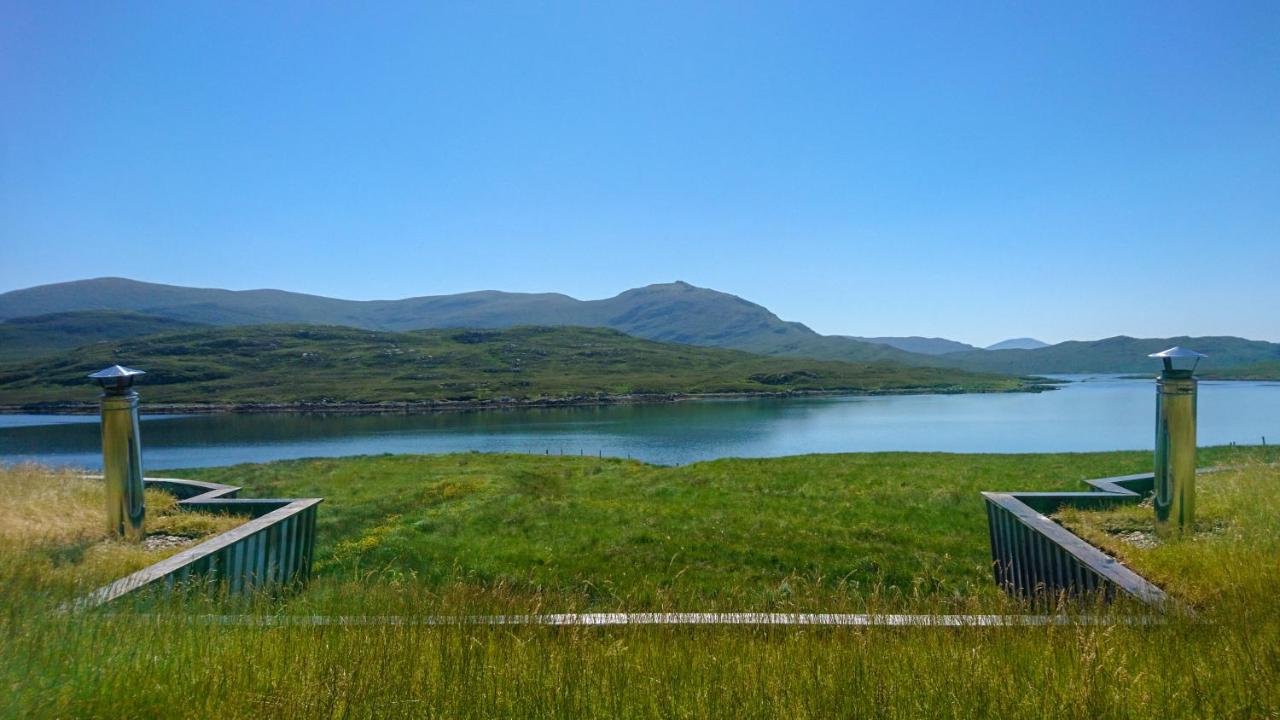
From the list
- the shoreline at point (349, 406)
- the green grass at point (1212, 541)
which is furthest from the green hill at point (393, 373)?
the green grass at point (1212, 541)

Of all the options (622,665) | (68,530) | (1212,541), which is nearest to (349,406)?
(68,530)

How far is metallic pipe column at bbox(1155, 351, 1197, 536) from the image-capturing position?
7848mm

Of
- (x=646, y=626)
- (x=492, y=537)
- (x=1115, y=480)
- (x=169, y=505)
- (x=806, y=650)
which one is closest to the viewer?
(x=806, y=650)

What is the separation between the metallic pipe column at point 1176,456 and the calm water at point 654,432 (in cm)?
3363

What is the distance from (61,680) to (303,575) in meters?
7.08

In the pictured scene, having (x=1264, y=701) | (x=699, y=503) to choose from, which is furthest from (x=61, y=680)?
(x=699, y=503)

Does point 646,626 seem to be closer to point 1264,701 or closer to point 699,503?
point 1264,701

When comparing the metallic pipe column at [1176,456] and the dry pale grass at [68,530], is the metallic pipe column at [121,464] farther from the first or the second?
the metallic pipe column at [1176,456]

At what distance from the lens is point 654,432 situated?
202 feet

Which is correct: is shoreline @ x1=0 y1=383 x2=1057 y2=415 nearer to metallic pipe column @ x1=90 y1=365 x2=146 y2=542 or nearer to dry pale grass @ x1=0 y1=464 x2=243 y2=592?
dry pale grass @ x1=0 y1=464 x2=243 y2=592

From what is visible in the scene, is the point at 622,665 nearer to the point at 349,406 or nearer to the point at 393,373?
the point at 349,406

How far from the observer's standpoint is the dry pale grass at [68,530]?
643 centimetres

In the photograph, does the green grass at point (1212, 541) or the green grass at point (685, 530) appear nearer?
the green grass at point (1212, 541)

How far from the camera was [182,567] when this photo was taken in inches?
282
